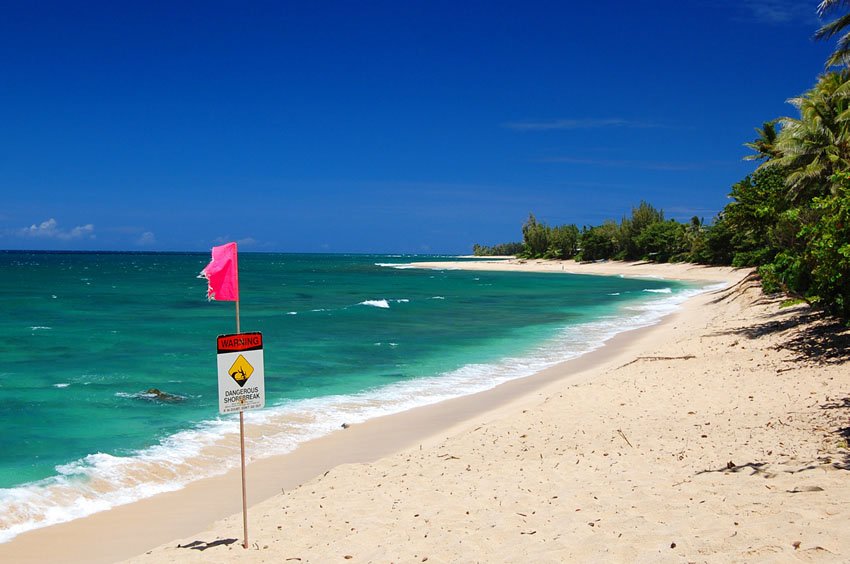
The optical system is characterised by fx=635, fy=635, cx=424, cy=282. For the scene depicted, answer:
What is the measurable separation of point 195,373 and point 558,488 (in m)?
14.6

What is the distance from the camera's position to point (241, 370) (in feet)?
22.8

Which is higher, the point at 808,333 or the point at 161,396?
the point at 808,333

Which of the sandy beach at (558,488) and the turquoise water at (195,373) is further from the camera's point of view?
the turquoise water at (195,373)

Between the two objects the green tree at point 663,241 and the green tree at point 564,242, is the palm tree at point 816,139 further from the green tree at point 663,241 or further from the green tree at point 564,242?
the green tree at point 564,242

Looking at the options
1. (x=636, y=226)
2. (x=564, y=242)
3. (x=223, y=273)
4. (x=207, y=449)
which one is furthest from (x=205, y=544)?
(x=564, y=242)

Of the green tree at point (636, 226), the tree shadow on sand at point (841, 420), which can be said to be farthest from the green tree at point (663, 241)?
the tree shadow on sand at point (841, 420)

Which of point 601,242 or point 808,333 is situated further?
point 601,242

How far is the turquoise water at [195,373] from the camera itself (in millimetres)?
10602

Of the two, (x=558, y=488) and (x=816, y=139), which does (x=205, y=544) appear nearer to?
(x=558, y=488)

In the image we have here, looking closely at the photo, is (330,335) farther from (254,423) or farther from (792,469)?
(792,469)

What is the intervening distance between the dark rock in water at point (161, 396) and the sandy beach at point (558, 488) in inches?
218

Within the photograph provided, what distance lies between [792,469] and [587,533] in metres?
2.81

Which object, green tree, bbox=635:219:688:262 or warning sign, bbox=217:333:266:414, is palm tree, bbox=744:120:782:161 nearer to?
warning sign, bbox=217:333:266:414

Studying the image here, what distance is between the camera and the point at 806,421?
9305 mm
